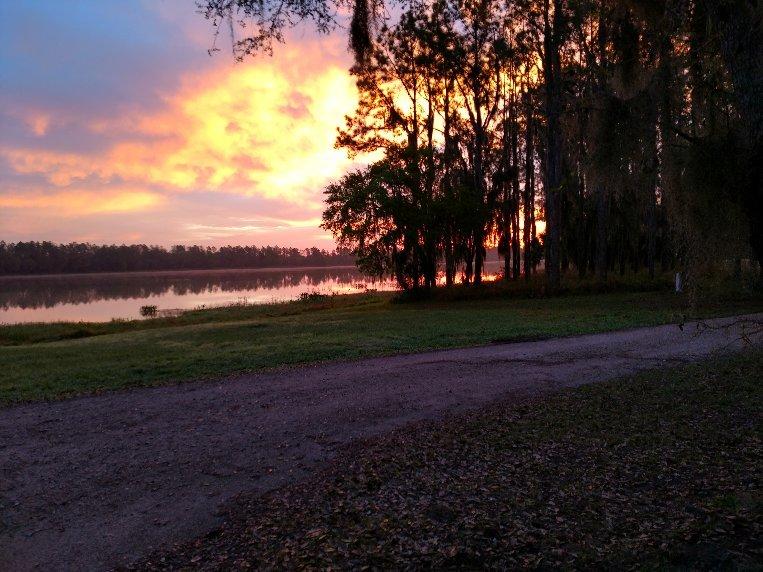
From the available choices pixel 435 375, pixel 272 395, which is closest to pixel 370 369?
pixel 435 375

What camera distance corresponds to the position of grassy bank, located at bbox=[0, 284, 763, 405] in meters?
11.4

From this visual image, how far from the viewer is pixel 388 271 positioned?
30.8 m

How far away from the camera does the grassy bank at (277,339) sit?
11.4 m

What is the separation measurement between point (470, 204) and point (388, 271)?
6206 mm

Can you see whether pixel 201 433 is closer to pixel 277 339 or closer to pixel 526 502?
pixel 526 502

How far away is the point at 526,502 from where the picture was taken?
14.2 feet

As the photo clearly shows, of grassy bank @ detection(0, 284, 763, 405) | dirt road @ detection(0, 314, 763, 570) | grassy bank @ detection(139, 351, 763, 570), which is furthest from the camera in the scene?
grassy bank @ detection(0, 284, 763, 405)

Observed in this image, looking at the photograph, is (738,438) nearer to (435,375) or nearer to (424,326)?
(435,375)

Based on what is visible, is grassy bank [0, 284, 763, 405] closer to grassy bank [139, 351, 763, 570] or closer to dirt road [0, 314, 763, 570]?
dirt road [0, 314, 763, 570]

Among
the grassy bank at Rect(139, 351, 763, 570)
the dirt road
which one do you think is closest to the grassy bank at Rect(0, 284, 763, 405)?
the dirt road

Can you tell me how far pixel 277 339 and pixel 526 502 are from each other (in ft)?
42.5

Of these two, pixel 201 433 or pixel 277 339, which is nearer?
pixel 201 433

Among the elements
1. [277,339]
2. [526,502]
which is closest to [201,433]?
[526,502]

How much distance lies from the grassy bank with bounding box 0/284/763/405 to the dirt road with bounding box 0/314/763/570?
67.4 inches
